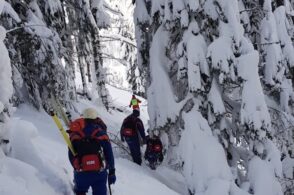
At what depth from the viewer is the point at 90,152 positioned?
23.8 feet

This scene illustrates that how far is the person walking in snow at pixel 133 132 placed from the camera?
12539 millimetres

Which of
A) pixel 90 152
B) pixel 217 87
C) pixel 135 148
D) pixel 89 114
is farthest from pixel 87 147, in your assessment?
pixel 135 148

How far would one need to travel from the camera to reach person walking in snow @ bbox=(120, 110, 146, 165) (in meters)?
12.5

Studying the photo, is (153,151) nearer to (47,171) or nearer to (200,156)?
(200,156)

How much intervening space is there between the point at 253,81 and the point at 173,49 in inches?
94.7

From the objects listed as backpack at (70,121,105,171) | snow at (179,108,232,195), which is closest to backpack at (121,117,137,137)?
snow at (179,108,232,195)

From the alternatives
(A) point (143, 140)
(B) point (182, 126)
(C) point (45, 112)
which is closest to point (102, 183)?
(B) point (182, 126)

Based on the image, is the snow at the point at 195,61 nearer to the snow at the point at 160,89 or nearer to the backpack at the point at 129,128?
the snow at the point at 160,89

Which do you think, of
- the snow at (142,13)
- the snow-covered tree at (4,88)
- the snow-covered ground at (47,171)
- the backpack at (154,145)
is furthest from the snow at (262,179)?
the snow-covered tree at (4,88)

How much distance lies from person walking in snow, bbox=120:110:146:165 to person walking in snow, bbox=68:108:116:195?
16.7ft

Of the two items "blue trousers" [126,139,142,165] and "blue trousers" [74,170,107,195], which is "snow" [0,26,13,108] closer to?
"blue trousers" [74,170,107,195]

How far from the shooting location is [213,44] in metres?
10.6

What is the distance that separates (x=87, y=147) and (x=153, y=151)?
5292mm

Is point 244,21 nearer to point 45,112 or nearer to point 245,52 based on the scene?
point 245,52
